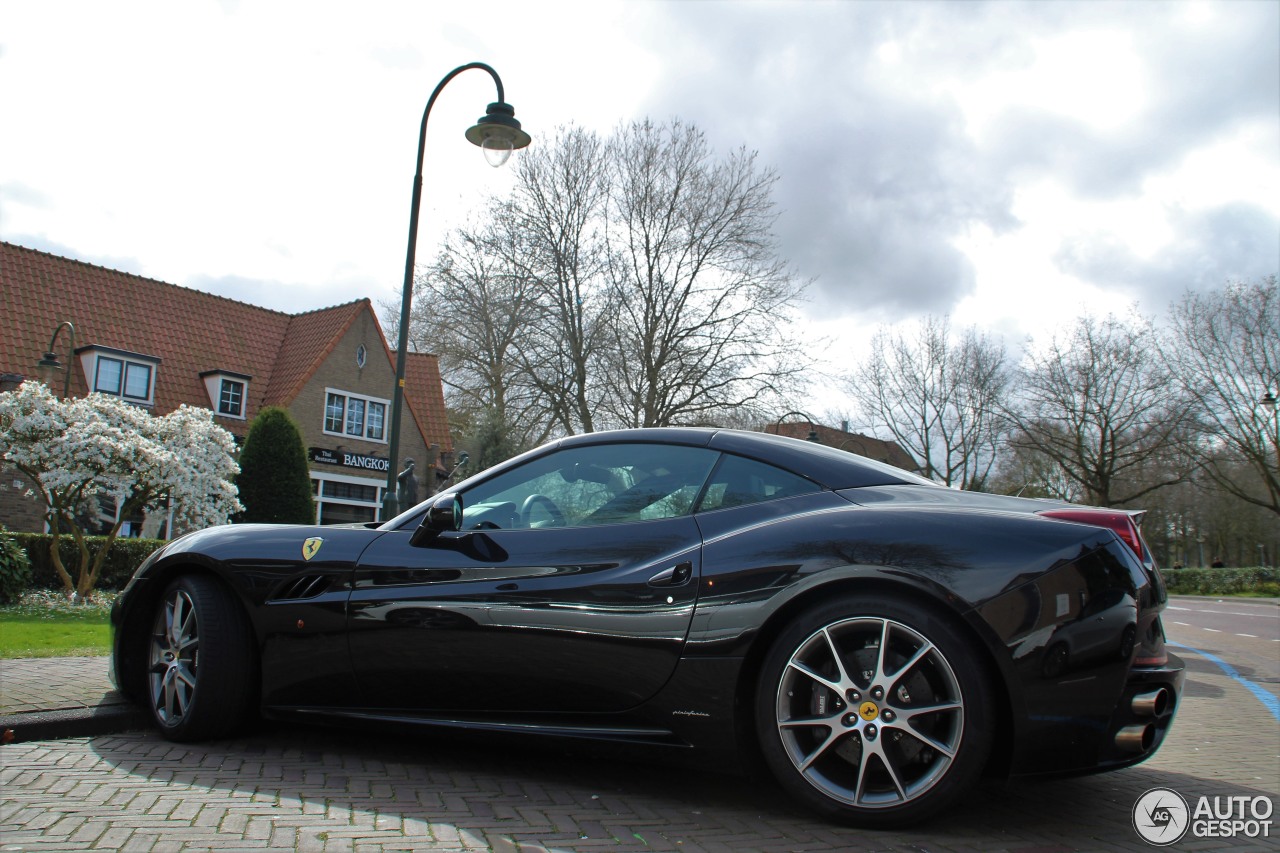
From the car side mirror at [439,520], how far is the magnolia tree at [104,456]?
1118 cm

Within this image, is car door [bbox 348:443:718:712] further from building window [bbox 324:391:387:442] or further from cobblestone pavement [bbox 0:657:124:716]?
building window [bbox 324:391:387:442]

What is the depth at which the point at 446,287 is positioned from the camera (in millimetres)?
33531

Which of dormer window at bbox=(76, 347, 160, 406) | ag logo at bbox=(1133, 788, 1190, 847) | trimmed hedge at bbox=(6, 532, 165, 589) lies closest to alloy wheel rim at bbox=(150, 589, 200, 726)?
ag logo at bbox=(1133, 788, 1190, 847)

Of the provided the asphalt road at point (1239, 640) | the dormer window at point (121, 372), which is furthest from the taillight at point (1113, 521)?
the dormer window at point (121, 372)

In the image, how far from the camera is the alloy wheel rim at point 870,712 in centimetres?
299

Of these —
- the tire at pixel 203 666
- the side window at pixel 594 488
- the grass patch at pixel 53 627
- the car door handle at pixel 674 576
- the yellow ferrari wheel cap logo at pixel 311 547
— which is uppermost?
the side window at pixel 594 488

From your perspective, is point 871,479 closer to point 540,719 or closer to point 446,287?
point 540,719

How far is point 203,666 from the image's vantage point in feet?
13.5

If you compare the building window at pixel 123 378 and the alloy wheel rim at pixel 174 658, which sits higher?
the building window at pixel 123 378

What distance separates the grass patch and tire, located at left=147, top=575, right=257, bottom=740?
2.91m

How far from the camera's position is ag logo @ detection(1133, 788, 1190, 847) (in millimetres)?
3223

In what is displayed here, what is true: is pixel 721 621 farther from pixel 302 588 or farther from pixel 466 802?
pixel 302 588

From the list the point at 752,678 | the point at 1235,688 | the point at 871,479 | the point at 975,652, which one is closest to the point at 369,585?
the point at 752,678

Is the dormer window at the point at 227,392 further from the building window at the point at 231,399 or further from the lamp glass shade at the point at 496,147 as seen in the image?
the lamp glass shade at the point at 496,147
